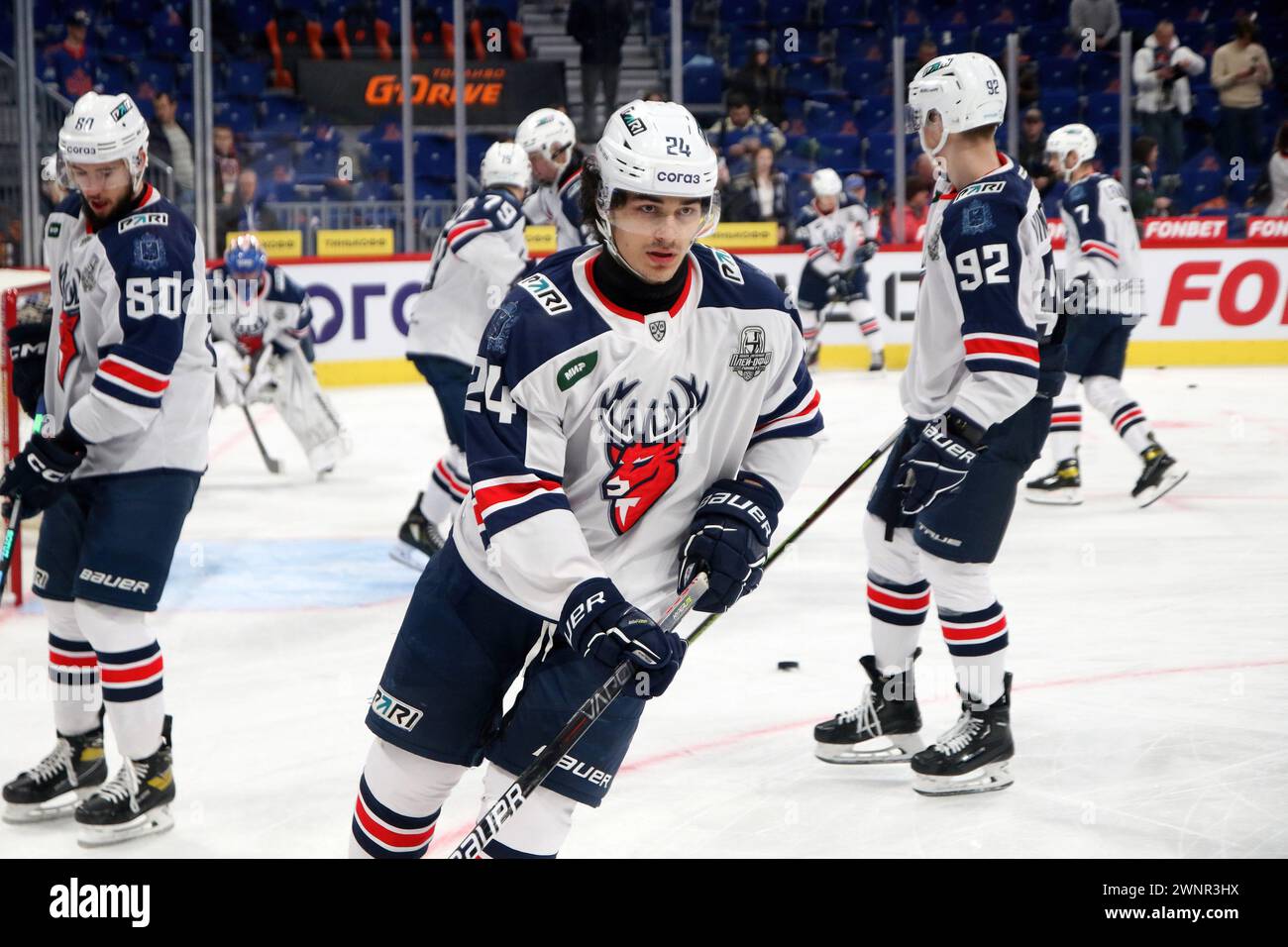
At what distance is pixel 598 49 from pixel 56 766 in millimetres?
9725

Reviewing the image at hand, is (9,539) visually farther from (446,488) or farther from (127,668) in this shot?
(446,488)

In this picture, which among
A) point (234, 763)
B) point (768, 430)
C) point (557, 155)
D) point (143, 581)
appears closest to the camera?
point (768, 430)

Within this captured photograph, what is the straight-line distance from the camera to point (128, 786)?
10.6 feet

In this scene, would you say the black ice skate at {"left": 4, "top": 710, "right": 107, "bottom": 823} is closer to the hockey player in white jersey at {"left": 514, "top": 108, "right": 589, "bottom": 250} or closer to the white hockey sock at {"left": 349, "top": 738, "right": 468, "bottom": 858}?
the white hockey sock at {"left": 349, "top": 738, "right": 468, "bottom": 858}

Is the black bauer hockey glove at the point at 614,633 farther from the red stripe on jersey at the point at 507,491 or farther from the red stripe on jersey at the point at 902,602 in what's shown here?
the red stripe on jersey at the point at 902,602

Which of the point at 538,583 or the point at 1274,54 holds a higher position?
the point at 1274,54

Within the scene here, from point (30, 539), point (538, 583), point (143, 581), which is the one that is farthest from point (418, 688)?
point (30, 539)

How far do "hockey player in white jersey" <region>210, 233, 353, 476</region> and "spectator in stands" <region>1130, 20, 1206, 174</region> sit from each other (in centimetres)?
766

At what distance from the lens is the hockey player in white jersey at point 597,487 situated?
85.3 inches

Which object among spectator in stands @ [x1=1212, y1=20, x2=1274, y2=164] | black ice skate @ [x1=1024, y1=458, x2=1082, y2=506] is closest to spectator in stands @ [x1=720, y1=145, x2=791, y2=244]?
spectator in stands @ [x1=1212, y1=20, x2=1274, y2=164]

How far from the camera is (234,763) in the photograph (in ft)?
12.1

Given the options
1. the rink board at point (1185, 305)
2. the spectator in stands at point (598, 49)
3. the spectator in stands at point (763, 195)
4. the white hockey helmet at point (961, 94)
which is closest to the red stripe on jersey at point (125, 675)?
the white hockey helmet at point (961, 94)
